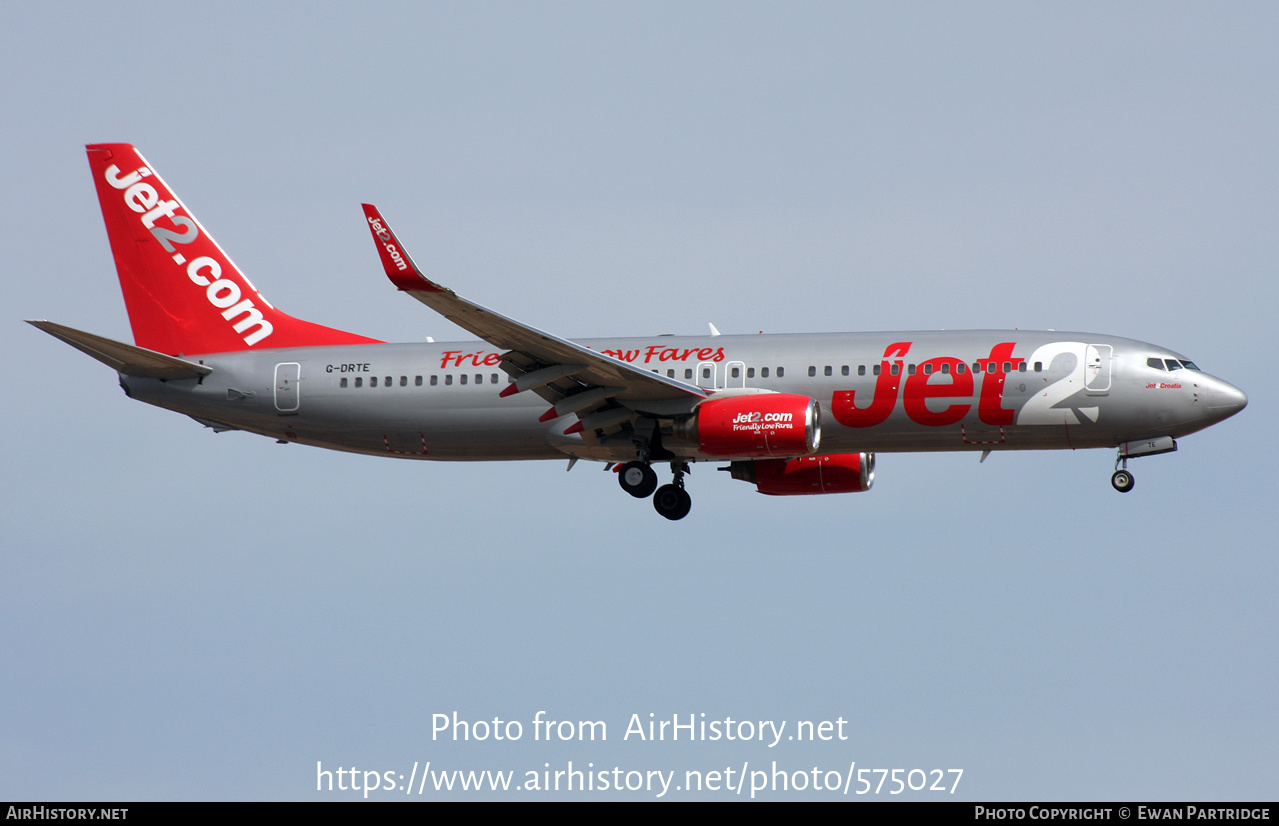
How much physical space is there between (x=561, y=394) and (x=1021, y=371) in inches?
481

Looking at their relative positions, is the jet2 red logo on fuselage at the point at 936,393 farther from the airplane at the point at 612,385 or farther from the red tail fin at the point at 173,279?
the red tail fin at the point at 173,279

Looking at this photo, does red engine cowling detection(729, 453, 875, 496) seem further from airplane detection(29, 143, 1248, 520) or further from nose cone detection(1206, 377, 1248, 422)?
nose cone detection(1206, 377, 1248, 422)

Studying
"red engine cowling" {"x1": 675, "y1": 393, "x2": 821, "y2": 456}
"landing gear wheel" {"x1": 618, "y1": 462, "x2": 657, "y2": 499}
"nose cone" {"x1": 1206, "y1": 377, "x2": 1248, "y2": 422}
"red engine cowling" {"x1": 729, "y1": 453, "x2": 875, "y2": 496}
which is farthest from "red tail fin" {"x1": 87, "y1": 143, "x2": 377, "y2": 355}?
"nose cone" {"x1": 1206, "y1": 377, "x2": 1248, "y2": 422}

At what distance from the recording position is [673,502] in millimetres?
44594

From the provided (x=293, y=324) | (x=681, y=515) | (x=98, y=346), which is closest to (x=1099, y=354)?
(x=681, y=515)

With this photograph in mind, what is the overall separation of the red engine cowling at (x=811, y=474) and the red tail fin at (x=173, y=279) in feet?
40.4

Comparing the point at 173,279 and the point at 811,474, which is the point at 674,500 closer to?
the point at 811,474

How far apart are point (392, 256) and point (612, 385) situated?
28.3ft

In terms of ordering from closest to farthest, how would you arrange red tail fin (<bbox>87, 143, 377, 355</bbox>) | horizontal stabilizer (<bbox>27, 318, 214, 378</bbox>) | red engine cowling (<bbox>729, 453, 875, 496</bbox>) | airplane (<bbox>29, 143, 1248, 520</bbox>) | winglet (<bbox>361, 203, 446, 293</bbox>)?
1. winglet (<bbox>361, 203, 446, 293</bbox>)
2. airplane (<bbox>29, 143, 1248, 520</bbox>)
3. horizontal stabilizer (<bbox>27, 318, 214, 378</bbox>)
4. red engine cowling (<bbox>729, 453, 875, 496</bbox>)
5. red tail fin (<bbox>87, 143, 377, 355</bbox>)

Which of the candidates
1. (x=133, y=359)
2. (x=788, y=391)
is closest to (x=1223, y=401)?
(x=788, y=391)

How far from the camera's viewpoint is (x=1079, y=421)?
1610 inches

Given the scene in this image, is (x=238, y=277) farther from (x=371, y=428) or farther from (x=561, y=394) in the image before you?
(x=561, y=394)

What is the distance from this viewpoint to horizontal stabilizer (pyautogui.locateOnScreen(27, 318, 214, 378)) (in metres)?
43.6

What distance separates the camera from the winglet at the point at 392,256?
35.3m
